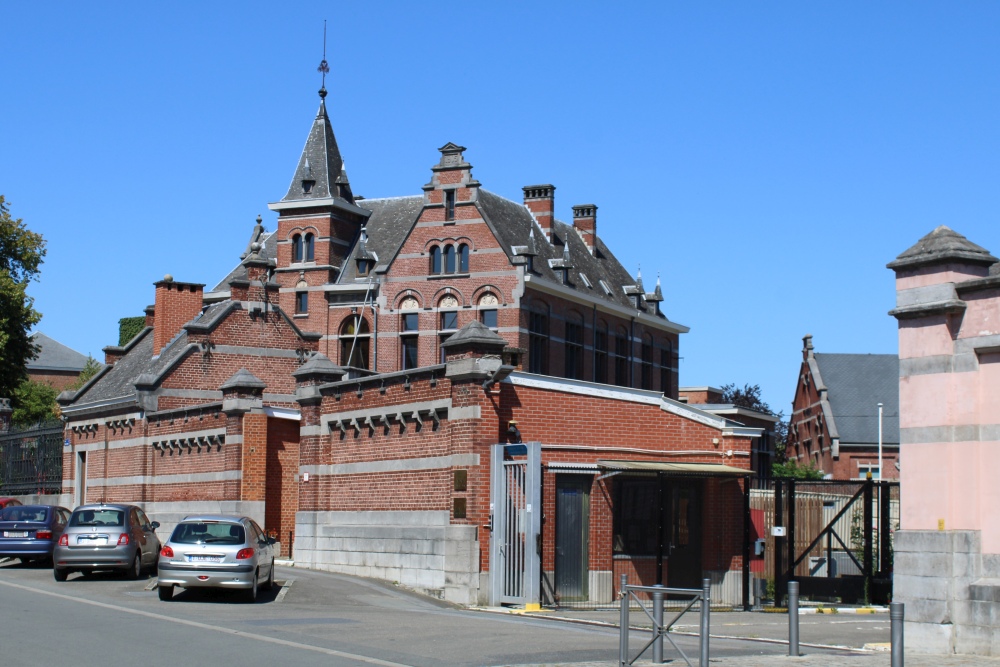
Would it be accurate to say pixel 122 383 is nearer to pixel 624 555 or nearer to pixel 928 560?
pixel 624 555

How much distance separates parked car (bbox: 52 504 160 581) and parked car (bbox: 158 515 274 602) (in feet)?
12.2

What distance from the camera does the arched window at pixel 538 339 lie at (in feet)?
153

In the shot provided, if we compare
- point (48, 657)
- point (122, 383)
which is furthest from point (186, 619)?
point (122, 383)

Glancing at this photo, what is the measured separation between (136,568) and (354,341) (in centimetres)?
2466

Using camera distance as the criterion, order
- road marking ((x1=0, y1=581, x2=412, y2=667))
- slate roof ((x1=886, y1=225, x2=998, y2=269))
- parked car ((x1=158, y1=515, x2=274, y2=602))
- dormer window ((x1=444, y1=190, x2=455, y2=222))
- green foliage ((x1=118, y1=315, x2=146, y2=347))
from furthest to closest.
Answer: green foliage ((x1=118, y1=315, x2=146, y2=347))
dormer window ((x1=444, y1=190, x2=455, y2=222))
parked car ((x1=158, y1=515, x2=274, y2=602))
slate roof ((x1=886, y1=225, x2=998, y2=269))
road marking ((x1=0, y1=581, x2=412, y2=667))

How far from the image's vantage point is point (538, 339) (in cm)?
4744

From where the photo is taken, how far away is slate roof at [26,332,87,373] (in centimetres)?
10919

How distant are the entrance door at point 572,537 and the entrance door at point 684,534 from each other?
6.39 feet

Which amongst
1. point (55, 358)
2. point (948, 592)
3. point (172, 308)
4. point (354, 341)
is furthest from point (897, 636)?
point (55, 358)

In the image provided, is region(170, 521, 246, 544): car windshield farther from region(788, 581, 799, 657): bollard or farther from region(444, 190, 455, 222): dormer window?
region(444, 190, 455, 222): dormer window

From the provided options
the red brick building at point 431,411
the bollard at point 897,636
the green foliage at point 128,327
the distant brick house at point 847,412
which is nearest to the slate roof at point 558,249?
the red brick building at point 431,411

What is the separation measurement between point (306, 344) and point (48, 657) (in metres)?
28.3

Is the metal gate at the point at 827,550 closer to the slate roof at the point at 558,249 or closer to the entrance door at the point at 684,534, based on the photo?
the entrance door at the point at 684,534

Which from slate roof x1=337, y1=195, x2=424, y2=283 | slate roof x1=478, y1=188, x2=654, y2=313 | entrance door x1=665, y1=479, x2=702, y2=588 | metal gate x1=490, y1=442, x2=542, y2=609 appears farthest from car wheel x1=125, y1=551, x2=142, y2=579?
slate roof x1=337, y1=195, x2=424, y2=283
